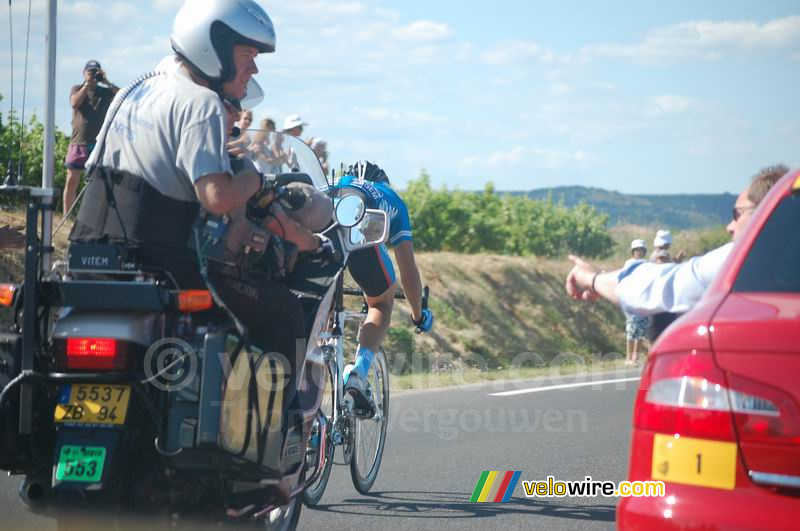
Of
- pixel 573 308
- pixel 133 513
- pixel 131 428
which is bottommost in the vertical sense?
pixel 573 308

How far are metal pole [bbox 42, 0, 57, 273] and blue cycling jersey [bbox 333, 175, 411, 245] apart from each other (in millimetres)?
1595

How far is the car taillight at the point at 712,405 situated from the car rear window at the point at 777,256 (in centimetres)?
44

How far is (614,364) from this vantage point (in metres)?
17.9

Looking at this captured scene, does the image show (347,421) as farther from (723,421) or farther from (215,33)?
(723,421)

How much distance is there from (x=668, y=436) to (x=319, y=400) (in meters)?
2.19

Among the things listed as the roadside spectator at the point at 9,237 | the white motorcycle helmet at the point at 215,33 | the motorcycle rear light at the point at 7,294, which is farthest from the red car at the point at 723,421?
the roadside spectator at the point at 9,237

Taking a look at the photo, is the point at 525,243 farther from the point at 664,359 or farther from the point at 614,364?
the point at 664,359

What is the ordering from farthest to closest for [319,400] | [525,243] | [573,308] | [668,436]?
[525,243] < [573,308] < [319,400] < [668,436]

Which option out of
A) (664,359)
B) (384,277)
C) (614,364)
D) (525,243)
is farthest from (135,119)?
(525,243)

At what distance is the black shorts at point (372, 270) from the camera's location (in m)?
6.57

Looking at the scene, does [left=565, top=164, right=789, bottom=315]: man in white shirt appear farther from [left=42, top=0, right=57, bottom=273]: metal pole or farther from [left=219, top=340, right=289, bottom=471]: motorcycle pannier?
[left=42, top=0, right=57, bottom=273]: metal pole

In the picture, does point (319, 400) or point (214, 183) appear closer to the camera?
point (214, 183)

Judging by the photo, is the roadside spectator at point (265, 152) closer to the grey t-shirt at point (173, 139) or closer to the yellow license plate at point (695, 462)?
the grey t-shirt at point (173, 139)

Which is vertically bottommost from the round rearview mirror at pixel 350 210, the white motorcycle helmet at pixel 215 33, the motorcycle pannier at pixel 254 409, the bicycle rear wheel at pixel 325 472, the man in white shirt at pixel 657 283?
the bicycle rear wheel at pixel 325 472
